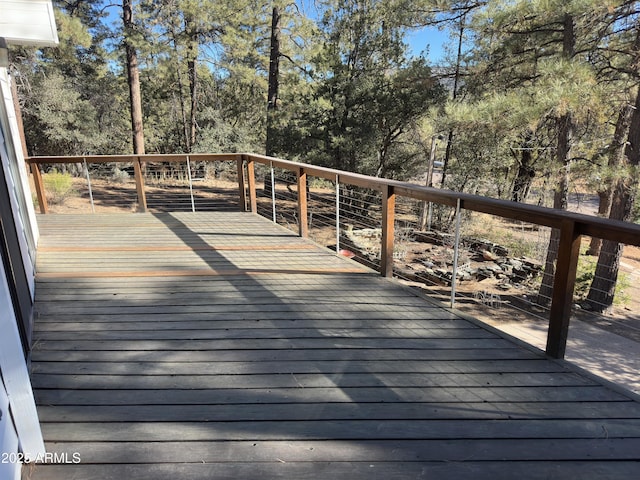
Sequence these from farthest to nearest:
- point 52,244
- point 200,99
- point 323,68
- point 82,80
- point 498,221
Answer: point 200,99 < point 82,80 < point 498,221 < point 323,68 < point 52,244

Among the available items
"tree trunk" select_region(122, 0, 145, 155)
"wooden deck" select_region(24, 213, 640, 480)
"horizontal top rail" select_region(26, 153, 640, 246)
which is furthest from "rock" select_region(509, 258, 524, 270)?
"tree trunk" select_region(122, 0, 145, 155)

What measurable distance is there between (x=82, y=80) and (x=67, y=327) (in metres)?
17.2

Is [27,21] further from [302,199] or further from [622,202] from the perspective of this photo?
[622,202]

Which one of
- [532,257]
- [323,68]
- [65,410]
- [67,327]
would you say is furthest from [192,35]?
[65,410]

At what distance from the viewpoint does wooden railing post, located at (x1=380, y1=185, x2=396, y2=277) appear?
10.4 feet

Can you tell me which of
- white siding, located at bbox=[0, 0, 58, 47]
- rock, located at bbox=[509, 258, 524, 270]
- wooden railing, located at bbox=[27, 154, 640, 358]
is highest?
white siding, located at bbox=[0, 0, 58, 47]

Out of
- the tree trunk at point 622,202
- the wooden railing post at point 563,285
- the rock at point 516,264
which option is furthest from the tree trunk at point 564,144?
the wooden railing post at point 563,285

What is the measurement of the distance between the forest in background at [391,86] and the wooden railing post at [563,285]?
4444 millimetres

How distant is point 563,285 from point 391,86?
35.8ft

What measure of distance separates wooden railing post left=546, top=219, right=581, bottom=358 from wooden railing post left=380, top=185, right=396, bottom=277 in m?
1.22

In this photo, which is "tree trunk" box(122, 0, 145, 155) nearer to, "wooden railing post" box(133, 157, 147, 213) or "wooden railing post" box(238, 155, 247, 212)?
"wooden railing post" box(133, 157, 147, 213)

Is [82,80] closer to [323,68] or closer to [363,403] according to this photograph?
[323,68]

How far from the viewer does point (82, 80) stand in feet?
53.5

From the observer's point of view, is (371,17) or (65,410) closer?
(65,410)
